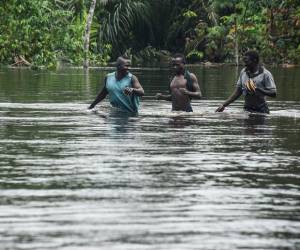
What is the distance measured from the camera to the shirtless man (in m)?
20.1

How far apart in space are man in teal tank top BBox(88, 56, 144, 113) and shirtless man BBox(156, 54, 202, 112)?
0.57 m

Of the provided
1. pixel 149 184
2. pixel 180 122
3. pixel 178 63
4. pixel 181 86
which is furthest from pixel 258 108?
pixel 149 184

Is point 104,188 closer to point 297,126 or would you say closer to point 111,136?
point 111,136

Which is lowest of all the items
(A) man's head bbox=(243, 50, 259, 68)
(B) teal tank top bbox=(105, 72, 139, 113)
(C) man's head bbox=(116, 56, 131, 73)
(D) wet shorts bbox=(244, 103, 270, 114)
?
(D) wet shorts bbox=(244, 103, 270, 114)

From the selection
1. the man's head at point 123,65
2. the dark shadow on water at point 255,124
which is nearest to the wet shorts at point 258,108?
the dark shadow on water at point 255,124

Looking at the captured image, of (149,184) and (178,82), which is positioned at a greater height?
(178,82)

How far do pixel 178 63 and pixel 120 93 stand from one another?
4.00 feet

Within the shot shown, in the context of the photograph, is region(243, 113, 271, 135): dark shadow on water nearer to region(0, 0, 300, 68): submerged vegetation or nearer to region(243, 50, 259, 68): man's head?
region(243, 50, 259, 68): man's head

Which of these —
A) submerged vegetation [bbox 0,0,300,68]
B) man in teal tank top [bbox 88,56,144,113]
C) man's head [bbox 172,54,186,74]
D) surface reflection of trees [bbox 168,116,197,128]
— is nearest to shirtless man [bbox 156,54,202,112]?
man's head [bbox 172,54,186,74]

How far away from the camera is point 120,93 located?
20641mm

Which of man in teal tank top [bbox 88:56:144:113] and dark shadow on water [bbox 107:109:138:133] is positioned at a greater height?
man in teal tank top [bbox 88:56:144:113]

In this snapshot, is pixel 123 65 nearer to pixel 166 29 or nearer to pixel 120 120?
pixel 120 120

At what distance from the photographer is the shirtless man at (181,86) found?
20.1 m

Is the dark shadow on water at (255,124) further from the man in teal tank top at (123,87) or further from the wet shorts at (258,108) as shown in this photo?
the man in teal tank top at (123,87)
